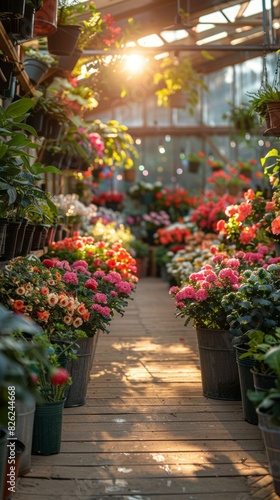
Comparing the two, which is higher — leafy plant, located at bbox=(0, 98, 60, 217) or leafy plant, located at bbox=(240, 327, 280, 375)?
leafy plant, located at bbox=(0, 98, 60, 217)

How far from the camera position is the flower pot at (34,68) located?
5707 millimetres

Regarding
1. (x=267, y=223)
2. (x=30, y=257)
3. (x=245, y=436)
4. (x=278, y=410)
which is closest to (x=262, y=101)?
(x=267, y=223)

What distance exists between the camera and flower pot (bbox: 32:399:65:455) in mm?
3500


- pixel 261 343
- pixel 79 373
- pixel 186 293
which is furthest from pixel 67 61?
pixel 261 343

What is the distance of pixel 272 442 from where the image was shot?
2979 mm

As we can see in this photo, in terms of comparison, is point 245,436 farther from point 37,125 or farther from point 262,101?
point 37,125

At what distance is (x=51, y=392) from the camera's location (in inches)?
139

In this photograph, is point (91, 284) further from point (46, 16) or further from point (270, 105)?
point (46, 16)

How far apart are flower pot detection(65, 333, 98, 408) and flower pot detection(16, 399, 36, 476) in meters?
1.06

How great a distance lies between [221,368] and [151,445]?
109 cm

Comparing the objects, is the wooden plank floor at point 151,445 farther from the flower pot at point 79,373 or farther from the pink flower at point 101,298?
the pink flower at point 101,298

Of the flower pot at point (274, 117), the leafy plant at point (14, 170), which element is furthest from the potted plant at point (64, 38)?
the leafy plant at point (14, 170)

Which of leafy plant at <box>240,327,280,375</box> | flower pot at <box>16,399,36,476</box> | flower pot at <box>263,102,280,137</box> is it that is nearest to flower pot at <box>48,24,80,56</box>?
flower pot at <box>263,102,280,137</box>

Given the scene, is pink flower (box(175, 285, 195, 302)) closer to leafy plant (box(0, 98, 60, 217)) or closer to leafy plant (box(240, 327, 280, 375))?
leafy plant (box(240, 327, 280, 375))
